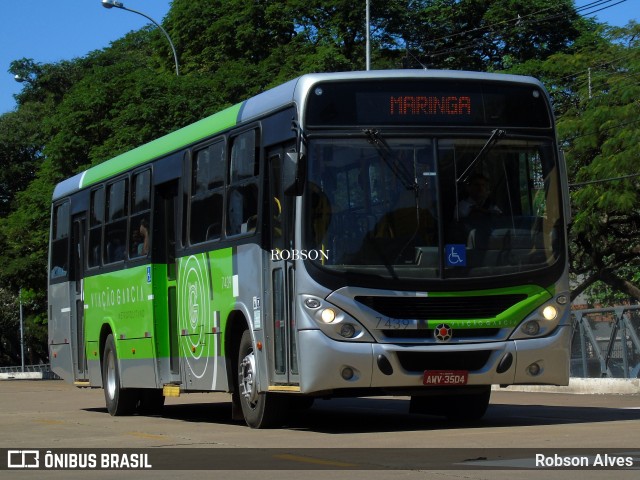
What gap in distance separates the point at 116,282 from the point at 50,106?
2140 inches

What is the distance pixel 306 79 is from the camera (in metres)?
13.3

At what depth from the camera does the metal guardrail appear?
22750 mm

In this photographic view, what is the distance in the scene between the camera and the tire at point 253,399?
14.1 m

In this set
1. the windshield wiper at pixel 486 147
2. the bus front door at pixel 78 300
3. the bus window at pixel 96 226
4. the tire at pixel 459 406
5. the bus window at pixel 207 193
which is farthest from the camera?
the bus front door at pixel 78 300

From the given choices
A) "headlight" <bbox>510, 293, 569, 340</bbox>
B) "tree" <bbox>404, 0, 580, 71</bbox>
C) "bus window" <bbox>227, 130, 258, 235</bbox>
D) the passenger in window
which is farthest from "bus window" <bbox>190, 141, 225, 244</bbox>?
"tree" <bbox>404, 0, 580, 71</bbox>

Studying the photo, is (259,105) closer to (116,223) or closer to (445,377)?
(445,377)

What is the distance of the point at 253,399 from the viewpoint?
14.3 metres

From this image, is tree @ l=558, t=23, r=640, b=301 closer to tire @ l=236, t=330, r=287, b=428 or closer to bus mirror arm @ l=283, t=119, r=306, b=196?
tire @ l=236, t=330, r=287, b=428

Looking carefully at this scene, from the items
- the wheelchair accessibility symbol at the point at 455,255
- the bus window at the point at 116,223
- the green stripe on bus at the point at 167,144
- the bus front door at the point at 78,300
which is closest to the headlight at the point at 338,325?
the wheelchair accessibility symbol at the point at 455,255

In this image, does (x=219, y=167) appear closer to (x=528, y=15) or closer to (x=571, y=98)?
(x=571, y=98)

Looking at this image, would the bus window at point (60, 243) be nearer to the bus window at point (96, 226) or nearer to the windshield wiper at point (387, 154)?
the bus window at point (96, 226)

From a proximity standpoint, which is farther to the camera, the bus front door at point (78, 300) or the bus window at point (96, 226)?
the bus front door at point (78, 300)

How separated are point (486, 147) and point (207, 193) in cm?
368

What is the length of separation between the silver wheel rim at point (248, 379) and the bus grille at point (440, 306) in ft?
6.23
